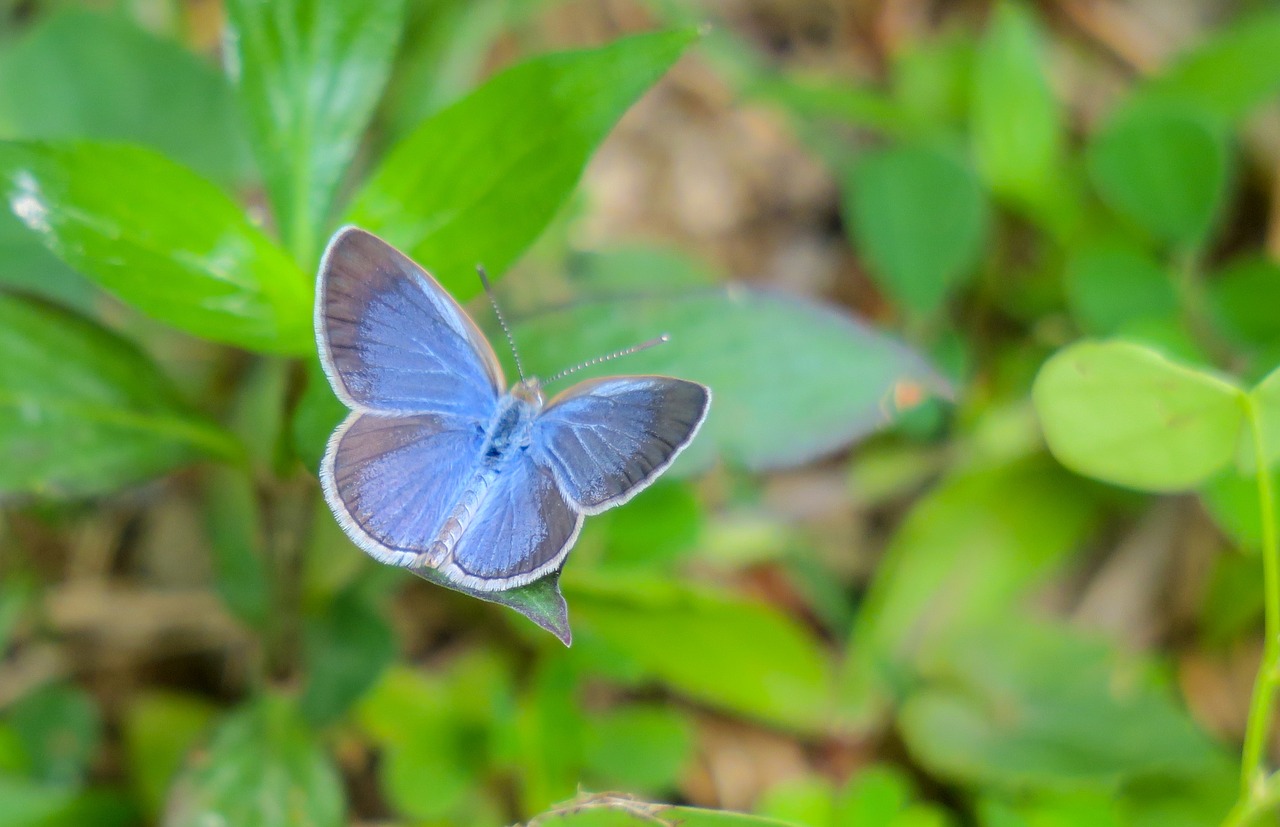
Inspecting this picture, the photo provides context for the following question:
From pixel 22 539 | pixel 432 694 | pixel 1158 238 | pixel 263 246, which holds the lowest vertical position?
pixel 432 694

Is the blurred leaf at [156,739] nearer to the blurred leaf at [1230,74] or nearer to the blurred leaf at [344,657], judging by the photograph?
the blurred leaf at [344,657]

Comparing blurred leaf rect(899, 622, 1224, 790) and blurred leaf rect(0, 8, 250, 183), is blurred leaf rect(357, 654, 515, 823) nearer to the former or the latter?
blurred leaf rect(899, 622, 1224, 790)

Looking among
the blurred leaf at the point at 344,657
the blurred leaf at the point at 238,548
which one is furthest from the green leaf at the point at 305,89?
the blurred leaf at the point at 344,657

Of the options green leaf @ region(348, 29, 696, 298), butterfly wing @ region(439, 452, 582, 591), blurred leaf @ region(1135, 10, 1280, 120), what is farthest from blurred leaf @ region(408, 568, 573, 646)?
blurred leaf @ region(1135, 10, 1280, 120)

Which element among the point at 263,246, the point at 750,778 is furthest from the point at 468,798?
the point at 263,246

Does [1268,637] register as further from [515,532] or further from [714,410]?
[515,532]

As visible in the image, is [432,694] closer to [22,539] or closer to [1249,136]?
[22,539]
